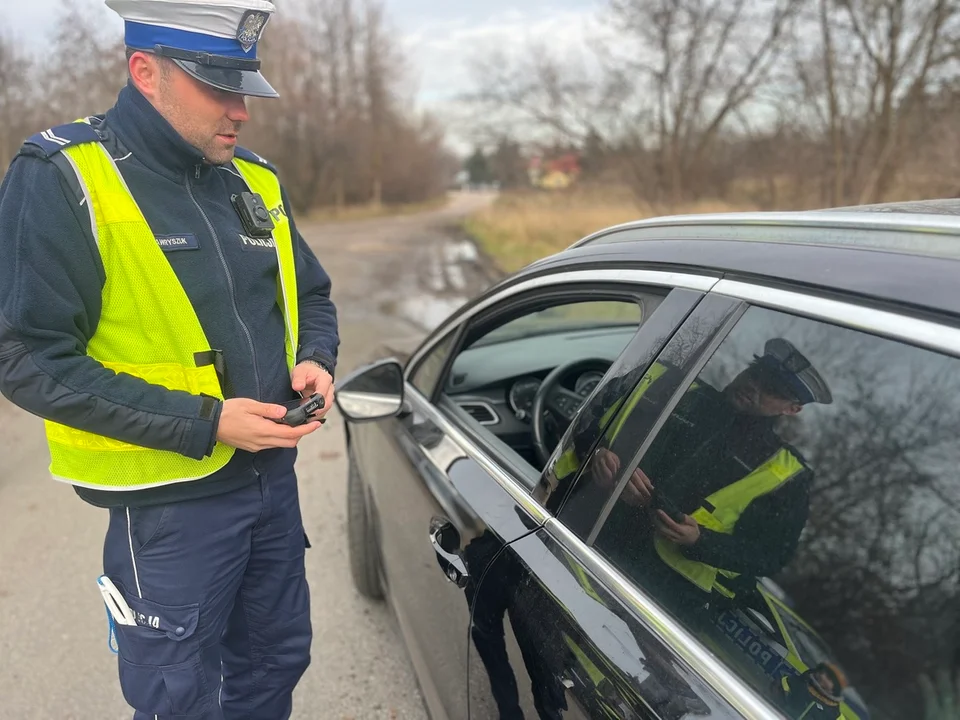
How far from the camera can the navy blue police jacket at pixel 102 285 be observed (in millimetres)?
1367

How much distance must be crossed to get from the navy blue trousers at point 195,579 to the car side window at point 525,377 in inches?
25.4

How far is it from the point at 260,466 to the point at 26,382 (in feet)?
1.88

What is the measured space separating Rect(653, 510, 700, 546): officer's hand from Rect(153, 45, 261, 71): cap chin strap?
1.38 meters

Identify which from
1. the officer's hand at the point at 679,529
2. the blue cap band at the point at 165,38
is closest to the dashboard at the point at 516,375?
the officer's hand at the point at 679,529

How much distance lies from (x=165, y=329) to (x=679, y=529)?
1.17 m

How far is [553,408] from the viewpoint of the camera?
2.44m

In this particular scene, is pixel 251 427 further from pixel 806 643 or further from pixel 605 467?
pixel 806 643

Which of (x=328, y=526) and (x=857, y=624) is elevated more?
(x=857, y=624)

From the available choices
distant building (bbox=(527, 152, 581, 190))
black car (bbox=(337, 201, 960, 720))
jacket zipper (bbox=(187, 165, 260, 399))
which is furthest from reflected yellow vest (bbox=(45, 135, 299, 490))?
distant building (bbox=(527, 152, 581, 190))

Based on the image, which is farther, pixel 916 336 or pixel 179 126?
pixel 179 126

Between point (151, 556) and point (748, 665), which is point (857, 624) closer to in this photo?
point (748, 665)

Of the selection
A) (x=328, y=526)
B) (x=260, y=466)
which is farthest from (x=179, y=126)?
(x=328, y=526)

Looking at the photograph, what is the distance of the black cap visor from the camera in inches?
59.5

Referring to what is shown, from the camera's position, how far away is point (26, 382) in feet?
4.51
